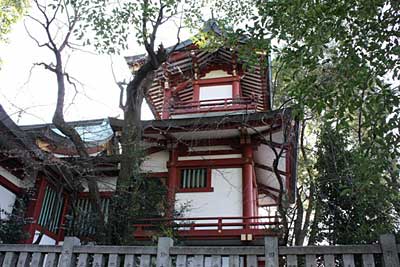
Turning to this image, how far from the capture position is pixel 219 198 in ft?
29.4

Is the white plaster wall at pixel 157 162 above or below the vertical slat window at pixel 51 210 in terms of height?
above

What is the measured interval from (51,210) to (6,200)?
134cm

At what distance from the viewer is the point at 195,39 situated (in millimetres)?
7449

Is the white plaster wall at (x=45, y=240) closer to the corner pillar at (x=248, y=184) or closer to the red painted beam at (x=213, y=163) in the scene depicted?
the red painted beam at (x=213, y=163)

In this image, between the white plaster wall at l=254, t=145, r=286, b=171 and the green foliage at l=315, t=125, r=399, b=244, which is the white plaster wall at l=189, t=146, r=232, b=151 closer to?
the white plaster wall at l=254, t=145, r=286, b=171

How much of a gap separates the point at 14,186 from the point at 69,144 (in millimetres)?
1427

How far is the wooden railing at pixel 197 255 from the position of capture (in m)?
3.31

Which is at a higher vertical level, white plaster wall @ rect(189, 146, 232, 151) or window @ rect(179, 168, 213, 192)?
white plaster wall @ rect(189, 146, 232, 151)

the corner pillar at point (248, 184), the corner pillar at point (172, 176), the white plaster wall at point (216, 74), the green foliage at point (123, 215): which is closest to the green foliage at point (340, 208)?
the corner pillar at point (248, 184)

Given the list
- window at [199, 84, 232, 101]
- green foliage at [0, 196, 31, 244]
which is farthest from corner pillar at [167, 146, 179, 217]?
green foliage at [0, 196, 31, 244]

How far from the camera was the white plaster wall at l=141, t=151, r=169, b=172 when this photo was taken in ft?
32.0

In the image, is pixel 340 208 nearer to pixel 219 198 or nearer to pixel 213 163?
pixel 219 198

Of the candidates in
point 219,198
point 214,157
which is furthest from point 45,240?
point 214,157

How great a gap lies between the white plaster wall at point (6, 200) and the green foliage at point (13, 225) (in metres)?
0.13
